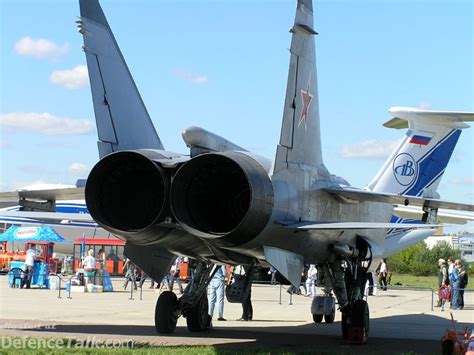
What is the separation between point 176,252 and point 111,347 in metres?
1.89

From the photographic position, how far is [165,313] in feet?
43.0

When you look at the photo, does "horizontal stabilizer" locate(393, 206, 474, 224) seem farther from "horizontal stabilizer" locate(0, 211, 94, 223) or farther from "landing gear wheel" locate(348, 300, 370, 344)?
"horizontal stabilizer" locate(0, 211, 94, 223)

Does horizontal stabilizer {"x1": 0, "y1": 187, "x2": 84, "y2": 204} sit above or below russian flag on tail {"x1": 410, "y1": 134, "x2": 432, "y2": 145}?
below

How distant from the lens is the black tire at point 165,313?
515 inches

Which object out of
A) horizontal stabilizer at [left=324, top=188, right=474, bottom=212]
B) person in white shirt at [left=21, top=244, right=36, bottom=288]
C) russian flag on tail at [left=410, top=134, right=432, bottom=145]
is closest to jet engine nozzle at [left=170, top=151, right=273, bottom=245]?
horizontal stabilizer at [left=324, top=188, right=474, bottom=212]

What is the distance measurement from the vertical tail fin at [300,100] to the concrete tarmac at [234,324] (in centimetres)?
265

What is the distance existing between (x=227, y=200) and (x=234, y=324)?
5.42m

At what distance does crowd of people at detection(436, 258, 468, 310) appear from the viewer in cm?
Result: 2269

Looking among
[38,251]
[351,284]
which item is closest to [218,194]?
[351,284]

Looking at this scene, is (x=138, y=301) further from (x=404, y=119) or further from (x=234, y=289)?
(x=234, y=289)

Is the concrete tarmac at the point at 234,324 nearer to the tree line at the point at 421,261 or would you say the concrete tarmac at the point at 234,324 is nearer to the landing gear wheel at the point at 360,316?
the landing gear wheel at the point at 360,316

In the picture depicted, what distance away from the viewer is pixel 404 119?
17797 millimetres

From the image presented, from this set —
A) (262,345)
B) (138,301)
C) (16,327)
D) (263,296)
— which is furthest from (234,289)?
(263,296)

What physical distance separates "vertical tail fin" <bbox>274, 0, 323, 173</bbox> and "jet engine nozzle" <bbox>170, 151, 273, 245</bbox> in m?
0.64
